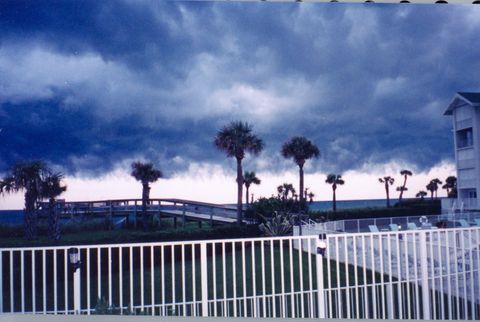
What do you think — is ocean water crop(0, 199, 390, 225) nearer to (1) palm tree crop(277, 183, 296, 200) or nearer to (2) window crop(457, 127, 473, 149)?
(1) palm tree crop(277, 183, 296, 200)

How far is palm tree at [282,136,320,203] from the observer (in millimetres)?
8773

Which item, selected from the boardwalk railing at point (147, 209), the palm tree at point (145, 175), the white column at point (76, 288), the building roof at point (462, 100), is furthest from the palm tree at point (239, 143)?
the white column at point (76, 288)

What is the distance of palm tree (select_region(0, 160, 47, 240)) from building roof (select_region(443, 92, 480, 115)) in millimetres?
8395

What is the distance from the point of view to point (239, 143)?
26.4 ft

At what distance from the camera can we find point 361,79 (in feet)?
26.2

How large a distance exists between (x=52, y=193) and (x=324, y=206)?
575cm

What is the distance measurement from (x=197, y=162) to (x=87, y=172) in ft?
6.81

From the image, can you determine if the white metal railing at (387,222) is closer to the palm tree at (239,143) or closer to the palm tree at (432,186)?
the palm tree at (432,186)

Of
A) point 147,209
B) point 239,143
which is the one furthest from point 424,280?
point 147,209

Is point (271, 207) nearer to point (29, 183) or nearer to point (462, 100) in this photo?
point (29, 183)

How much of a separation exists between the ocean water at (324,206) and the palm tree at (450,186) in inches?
47.5

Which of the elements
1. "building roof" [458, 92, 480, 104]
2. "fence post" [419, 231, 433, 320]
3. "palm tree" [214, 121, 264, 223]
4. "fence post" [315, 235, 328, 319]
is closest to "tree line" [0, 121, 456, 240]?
"palm tree" [214, 121, 264, 223]

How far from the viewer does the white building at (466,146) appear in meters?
9.25

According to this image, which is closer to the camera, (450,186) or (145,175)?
(145,175)
